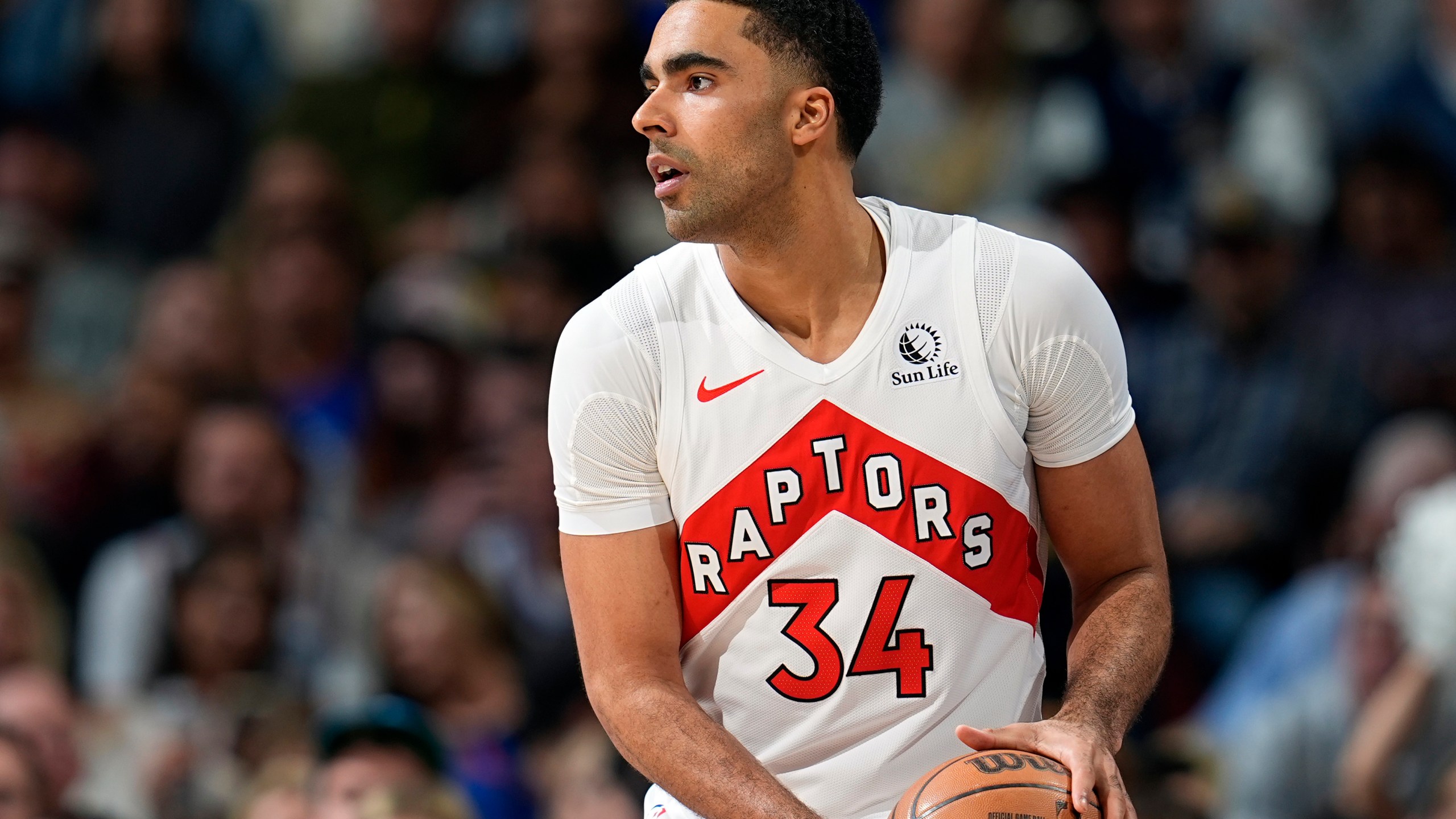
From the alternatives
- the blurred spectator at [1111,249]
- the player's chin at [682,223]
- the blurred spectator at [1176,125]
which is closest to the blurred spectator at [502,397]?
the blurred spectator at [1111,249]

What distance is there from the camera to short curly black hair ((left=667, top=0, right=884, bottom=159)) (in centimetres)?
334

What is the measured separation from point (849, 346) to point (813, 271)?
0.16 metres

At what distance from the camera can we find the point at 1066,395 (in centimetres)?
337

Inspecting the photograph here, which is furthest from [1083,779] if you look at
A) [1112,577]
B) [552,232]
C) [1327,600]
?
[552,232]

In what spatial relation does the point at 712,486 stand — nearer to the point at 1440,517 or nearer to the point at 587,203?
the point at 1440,517

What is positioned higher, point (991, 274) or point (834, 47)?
point (834, 47)

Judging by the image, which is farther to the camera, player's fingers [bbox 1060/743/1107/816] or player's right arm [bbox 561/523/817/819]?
player's right arm [bbox 561/523/817/819]

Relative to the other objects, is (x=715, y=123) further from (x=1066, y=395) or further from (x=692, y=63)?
(x=1066, y=395)

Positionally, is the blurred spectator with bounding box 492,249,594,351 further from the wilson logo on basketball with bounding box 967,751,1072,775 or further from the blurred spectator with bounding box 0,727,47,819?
the wilson logo on basketball with bounding box 967,751,1072,775

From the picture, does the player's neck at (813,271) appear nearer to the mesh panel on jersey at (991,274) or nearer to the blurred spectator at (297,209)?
the mesh panel on jersey at (991,274)

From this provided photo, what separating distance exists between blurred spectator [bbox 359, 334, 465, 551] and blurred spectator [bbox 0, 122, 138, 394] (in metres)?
1.76

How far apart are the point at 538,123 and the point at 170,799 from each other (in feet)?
11.8

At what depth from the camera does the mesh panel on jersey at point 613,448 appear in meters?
3.41

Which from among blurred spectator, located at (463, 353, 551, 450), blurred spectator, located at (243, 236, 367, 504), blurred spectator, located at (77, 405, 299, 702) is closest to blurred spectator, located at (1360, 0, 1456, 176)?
blurred spectator, located at (463, 353, 551, 450)
